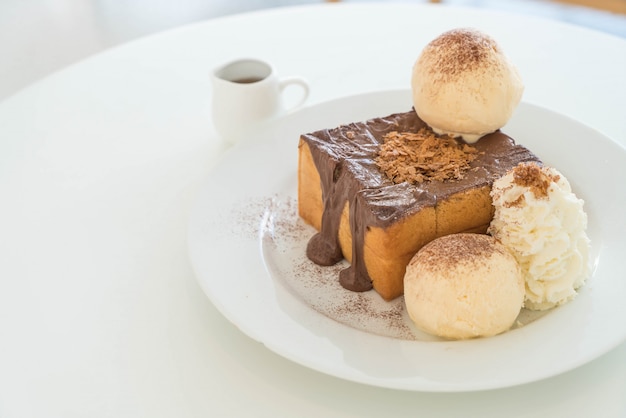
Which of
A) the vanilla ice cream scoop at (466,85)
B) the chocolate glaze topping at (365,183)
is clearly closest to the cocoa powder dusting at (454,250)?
the chocolate glaze topping at (365,183)

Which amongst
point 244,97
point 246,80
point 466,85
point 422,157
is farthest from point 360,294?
point 246,80

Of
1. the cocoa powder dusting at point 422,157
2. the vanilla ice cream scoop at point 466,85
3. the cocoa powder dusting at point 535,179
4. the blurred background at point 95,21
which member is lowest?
the blurred background at point 95,21

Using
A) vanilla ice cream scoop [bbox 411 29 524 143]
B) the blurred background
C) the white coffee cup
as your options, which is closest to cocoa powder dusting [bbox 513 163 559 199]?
vanilla ice cream scoop [bbox 411 29 524 143]

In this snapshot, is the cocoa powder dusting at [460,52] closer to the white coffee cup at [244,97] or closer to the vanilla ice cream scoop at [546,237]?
the vanilla ice cream scoop at [546,237]

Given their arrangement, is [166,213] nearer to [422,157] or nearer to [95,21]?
[422,157]

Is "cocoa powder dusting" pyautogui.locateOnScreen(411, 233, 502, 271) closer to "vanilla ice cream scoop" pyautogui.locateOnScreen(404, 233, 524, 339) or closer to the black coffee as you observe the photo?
"vanilla ice cream scoop" pyautogui.locateOnScreen(404, 233, 524, 339)

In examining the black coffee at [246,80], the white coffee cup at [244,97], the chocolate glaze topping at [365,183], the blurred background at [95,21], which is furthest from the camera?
the blurred background at [95,21]

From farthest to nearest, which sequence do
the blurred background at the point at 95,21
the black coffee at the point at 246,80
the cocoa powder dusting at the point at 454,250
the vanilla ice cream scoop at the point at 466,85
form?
the blurred background at the point at 95,21, the black coffee at the point at 246,80, the vanilla ice cream scoop at the point at 466,85, the cocoa powder dusting at the point at 454,250

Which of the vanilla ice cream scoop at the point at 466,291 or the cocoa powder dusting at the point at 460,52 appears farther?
the cocoa powder dusting at the point at 460,52
